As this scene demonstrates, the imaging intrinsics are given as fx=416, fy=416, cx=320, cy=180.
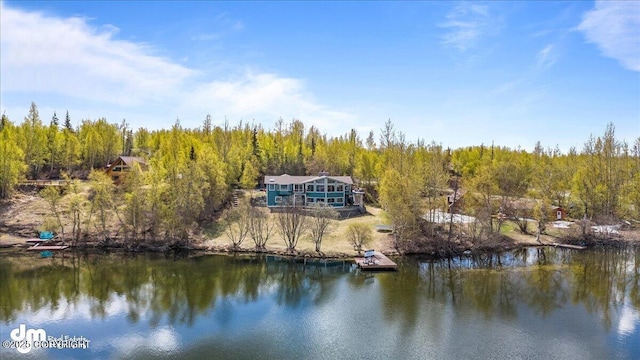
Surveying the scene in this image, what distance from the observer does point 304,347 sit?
21.3 m

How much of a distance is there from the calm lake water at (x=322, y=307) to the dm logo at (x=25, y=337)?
35cm

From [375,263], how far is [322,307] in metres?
9.57

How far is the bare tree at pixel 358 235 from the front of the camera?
39188 millimetres

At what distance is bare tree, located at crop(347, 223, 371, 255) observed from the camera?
3919 cm

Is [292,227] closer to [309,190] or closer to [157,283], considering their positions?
[157,283]

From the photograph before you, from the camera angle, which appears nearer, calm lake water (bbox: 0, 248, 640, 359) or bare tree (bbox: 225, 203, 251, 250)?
calm lake water (bbox: 0, 248, 640, 359)

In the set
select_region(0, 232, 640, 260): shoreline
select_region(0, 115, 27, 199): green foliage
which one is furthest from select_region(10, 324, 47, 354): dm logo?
select_region(0, 115, 27, 199): green foliage

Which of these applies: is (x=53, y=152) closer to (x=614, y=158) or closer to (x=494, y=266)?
(x=494, y=266)

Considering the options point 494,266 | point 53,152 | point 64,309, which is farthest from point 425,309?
point 53,152

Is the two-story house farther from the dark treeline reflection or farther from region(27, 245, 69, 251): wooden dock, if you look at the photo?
region(27, 245, 69, 251): wooden dock

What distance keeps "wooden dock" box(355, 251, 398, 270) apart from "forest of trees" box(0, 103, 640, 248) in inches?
212

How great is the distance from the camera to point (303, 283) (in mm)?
32156

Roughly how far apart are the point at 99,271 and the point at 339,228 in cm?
2353

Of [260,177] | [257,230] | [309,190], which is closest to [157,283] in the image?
[257,230]
